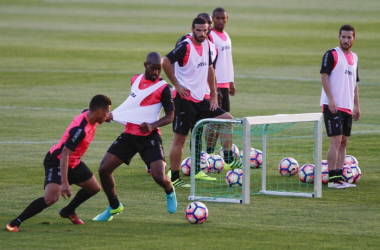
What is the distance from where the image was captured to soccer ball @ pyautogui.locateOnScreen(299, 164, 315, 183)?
13.5 meters

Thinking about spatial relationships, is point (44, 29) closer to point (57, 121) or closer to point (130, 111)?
point (57, 121)

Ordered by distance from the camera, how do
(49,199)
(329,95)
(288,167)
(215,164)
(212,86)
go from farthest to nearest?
(215,164), (288,167), (212,86), (329,95), (49,199)

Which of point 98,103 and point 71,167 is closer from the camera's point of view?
point 98,103

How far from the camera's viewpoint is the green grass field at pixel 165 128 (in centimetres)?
1000

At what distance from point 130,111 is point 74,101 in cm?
1267

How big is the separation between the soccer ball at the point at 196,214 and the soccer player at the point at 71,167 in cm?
112

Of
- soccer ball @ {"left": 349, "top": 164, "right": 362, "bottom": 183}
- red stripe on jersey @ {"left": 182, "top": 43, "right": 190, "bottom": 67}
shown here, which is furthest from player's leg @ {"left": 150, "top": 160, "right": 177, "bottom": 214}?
soccer ball @ {"left": 349, "top": 164, "right": 362, "bottom": 183}

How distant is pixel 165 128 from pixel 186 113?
606 cm

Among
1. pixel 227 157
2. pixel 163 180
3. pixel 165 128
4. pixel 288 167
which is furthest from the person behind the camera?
pixel 165 128

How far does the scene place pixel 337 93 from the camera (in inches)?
525

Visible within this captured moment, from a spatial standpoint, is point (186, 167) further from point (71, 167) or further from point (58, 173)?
point (58, 173)

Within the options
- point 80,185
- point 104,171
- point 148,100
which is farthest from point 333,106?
point 80,185

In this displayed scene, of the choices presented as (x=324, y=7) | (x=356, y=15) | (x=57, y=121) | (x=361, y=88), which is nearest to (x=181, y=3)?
(x=324, y=7)

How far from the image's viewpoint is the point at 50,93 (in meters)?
25.2
